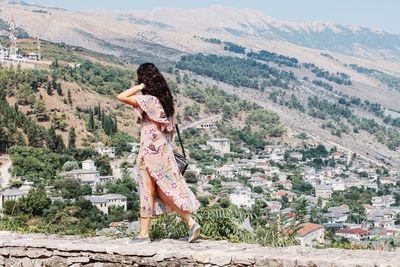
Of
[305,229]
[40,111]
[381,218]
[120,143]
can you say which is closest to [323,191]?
[381,218]

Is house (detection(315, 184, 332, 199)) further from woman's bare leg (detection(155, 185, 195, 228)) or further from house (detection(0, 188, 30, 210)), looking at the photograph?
woman's bare leg (detection(155, 185, 195, 228))

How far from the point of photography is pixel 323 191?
57656 mm

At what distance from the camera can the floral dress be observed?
4863 mm

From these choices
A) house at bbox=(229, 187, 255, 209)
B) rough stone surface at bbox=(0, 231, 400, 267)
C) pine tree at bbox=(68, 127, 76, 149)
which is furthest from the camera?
pine tree at bbox=(68, 127, 76, 149)

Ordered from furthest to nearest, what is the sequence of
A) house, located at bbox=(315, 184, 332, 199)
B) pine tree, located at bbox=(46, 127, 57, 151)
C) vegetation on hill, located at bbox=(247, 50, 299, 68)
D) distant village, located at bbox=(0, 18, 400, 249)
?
1. vegetation on hill, located at bbox=(247, 50, 299, 68)
2. house, located at bbox=(315, 184, 332, 199)
3. pine tree, located at bbox=(46, 127, 57, 151)
4. distant village, located at bbox=(0, 18, 400, 249)

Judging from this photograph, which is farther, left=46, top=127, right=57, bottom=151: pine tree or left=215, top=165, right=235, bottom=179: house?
left=215, top=165, right=235, bottom=179: house

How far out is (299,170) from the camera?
69250 millimetres

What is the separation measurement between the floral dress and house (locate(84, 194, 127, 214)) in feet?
91.5

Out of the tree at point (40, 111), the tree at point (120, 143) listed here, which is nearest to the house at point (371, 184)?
the tree at point (120, 143)

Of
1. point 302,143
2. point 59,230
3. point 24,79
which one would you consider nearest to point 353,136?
point 302,143

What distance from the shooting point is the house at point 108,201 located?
110 feet

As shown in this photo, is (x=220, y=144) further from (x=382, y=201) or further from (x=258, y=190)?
(x=382, y=201)

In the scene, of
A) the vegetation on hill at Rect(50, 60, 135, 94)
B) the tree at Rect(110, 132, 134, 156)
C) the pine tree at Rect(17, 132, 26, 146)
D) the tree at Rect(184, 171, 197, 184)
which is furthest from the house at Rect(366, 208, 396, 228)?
the vegetation on hill at Rect(50, 60, 135, 94)

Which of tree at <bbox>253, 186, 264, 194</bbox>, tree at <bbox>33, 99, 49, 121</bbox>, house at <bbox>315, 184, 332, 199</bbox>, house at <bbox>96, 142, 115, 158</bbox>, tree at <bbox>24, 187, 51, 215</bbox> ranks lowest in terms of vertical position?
house at <bbox>315, 184, 332, 199</bbox>
